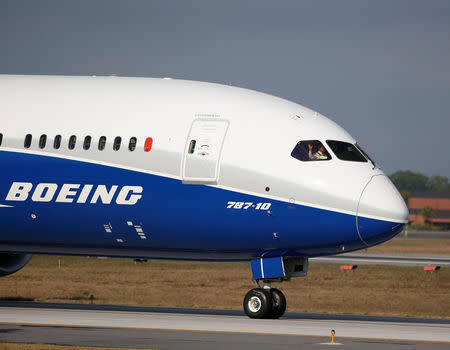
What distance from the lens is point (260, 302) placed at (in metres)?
27.4

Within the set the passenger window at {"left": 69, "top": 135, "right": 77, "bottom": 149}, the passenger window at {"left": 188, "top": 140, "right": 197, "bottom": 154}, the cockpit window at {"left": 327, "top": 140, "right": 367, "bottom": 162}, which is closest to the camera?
the cockpit window at {"left": 327, "top": 140, "right": 367, "bottom": 162}

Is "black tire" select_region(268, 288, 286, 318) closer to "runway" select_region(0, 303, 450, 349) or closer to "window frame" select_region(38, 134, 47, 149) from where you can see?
"runway" select_region(0, 303, 450, 349)

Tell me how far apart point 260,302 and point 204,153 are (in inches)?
170

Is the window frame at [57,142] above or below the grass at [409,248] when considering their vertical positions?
above


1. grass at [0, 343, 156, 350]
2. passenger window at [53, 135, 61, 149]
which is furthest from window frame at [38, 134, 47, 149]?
grass at [0, 343, 156, 350]

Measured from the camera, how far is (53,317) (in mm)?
28203

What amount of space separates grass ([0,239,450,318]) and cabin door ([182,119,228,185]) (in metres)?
10.5

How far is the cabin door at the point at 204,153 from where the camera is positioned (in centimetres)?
2728

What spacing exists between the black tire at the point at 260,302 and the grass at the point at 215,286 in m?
9.45

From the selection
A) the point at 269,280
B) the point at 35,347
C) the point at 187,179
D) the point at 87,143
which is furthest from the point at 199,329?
the point at 87,143

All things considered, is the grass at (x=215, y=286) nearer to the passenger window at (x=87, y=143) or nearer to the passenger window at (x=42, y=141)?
the passenger window at (x=42, y=141)

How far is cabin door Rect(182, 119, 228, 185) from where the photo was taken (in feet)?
A: 89.5

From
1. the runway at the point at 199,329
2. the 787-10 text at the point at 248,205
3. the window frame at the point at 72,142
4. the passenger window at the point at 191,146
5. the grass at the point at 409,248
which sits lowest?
the runway at the point at 199,329

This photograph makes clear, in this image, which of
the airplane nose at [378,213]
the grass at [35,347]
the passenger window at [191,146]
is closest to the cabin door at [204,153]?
the passenger window at [191,146]
